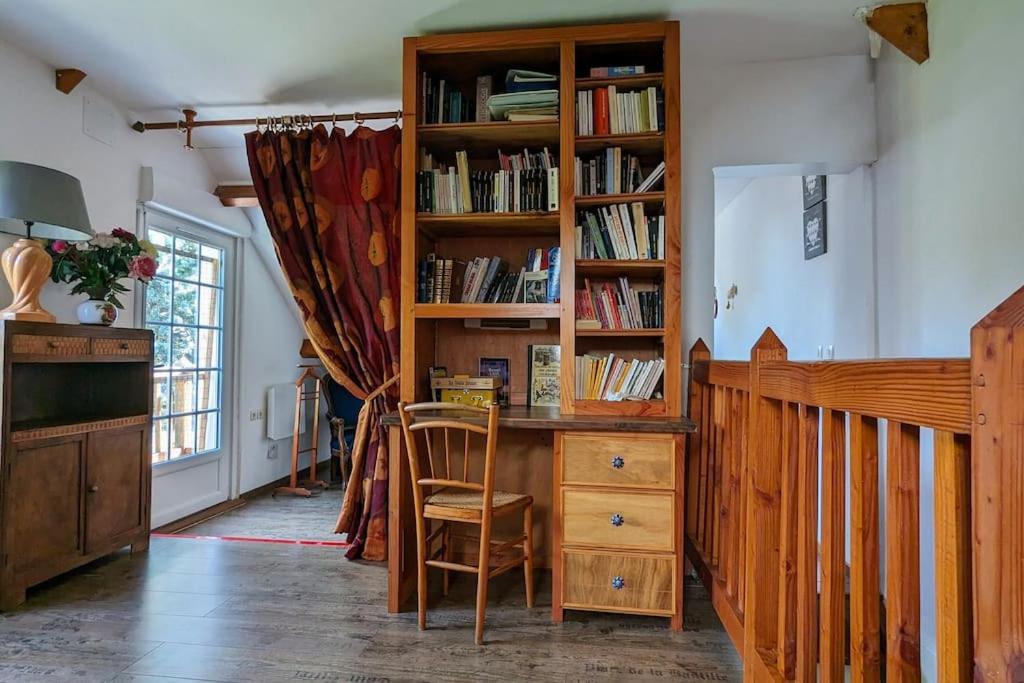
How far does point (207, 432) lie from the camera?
3.75m

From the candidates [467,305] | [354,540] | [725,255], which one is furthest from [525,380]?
[725,255]

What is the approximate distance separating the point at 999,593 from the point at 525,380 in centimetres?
215

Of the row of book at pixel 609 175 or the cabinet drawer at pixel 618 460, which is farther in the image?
the row of book at pixel 609 175

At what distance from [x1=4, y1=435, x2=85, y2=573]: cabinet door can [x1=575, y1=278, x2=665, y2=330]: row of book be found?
236 centimetres

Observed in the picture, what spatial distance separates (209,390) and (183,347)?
1.24 feet

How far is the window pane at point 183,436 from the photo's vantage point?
3.46 m

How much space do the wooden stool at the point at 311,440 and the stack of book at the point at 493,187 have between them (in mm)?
2446

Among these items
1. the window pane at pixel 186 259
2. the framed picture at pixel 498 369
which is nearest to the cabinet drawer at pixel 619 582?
the framed picture at pixel 498 369

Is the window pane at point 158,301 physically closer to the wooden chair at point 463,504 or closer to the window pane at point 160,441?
the window pane at point 160,441

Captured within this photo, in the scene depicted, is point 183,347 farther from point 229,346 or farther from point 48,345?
point 48,345

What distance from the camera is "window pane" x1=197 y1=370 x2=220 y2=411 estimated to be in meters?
3.69

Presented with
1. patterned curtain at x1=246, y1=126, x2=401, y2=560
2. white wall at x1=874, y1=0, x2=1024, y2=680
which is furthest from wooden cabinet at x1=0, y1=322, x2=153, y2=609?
white wall at x1=874, y1=0, x2=1024, y2=680

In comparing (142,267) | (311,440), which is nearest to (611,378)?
(142,267)

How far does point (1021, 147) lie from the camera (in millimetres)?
1652
